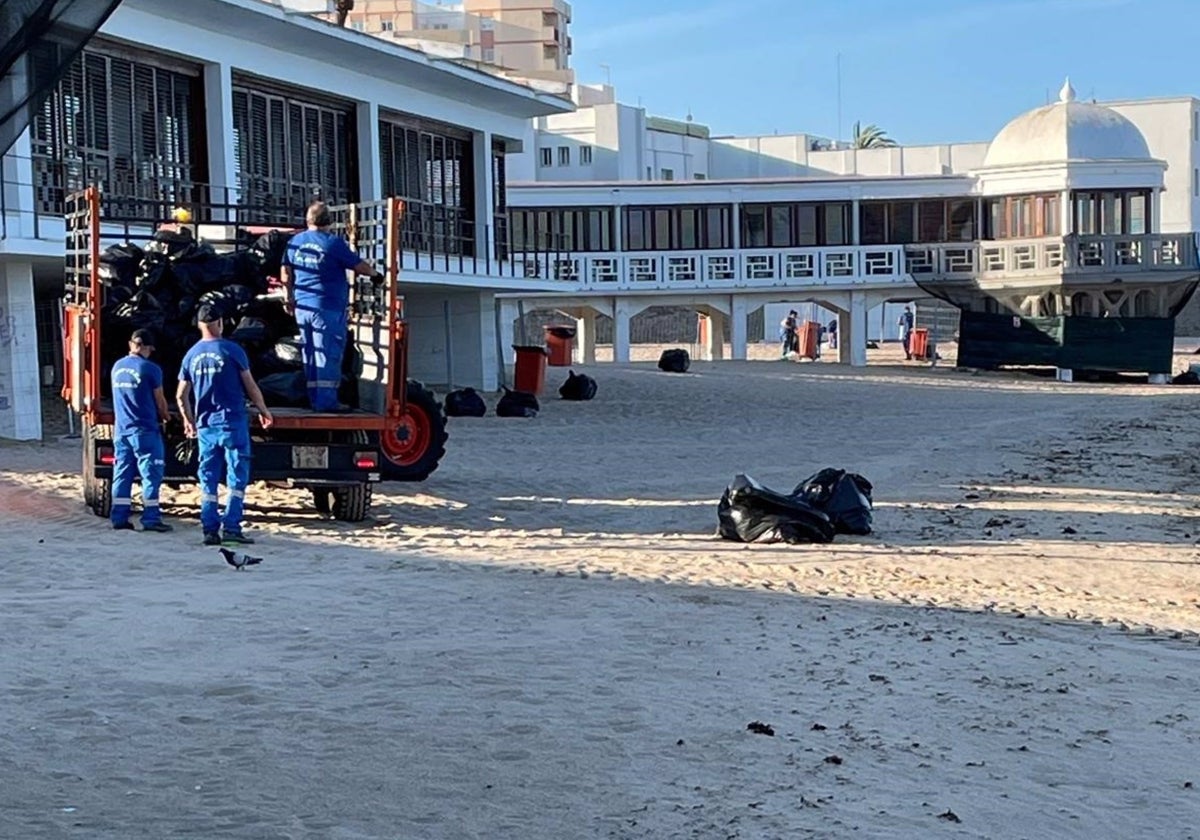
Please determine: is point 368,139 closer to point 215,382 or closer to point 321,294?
point 321,294

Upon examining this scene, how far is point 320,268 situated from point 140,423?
6.41 feet

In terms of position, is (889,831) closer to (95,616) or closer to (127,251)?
(95,616)

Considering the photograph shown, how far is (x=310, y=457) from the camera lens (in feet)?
45.2

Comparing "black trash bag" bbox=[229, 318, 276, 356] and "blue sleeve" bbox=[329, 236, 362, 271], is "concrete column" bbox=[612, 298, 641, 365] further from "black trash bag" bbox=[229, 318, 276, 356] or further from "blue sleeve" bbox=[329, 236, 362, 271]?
"blue sleeve" bbox=[329, 236, 362, 271]

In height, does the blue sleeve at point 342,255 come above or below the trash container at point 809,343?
above

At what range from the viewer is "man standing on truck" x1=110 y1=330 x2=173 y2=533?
13.0m

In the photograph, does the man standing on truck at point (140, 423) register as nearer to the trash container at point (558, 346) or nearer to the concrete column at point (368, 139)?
the concrete column at point (368, 139)

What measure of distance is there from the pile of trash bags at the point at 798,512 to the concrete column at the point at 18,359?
10408 mm

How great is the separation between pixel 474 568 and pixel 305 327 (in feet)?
10.3

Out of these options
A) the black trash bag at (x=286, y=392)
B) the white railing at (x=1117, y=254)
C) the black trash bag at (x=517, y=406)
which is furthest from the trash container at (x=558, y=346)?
the black trash bag at (x=286, y=392)

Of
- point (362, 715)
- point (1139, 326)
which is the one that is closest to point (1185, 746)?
point (362, 715)

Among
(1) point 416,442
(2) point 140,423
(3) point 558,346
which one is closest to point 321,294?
(2) point 140,423

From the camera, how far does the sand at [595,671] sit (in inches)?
238

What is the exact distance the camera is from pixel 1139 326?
42375 millimetres
